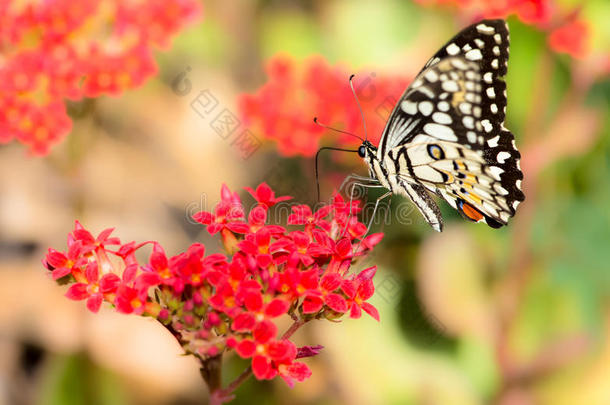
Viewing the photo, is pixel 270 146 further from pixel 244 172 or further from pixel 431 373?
pixel 431 373

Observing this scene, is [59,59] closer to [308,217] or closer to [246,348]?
[308,217]

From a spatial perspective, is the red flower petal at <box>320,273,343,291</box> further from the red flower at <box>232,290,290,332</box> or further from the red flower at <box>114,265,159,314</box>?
the red flower at <box>114,265,159,314</box>

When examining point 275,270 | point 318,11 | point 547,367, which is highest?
point 318,11

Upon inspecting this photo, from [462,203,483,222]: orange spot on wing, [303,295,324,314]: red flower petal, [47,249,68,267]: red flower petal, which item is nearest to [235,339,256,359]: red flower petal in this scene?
[303,295,324,314]: red flower petal

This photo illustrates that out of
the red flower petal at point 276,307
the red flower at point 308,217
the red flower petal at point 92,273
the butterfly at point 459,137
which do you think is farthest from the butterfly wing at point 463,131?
the red flower petal at point 92,273

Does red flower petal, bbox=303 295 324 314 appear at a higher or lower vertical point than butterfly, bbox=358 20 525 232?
lower

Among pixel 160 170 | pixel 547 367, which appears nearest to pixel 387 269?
pixel 547 367

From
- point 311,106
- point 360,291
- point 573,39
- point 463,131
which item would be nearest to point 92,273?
point 360,291

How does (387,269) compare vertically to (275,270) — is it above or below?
below
